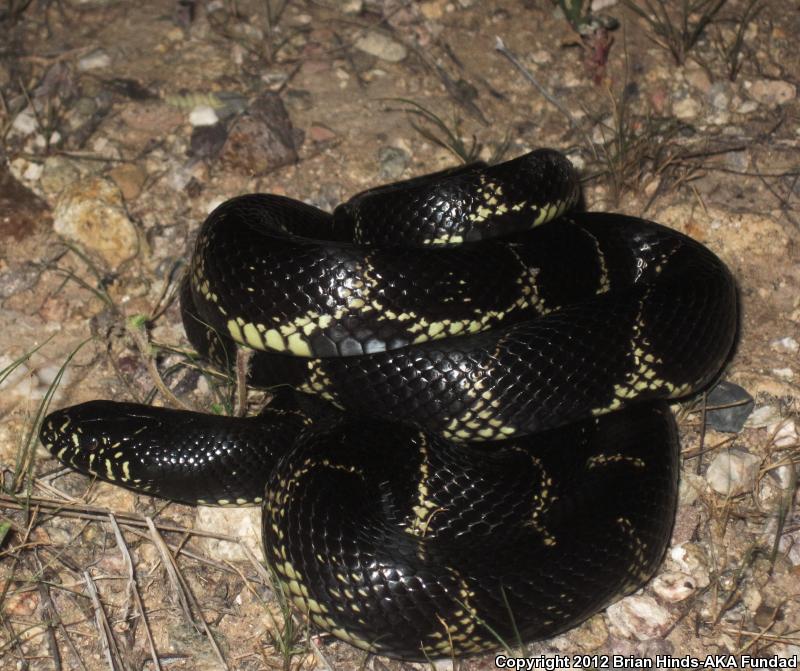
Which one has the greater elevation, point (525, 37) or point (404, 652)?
point (525, 37)

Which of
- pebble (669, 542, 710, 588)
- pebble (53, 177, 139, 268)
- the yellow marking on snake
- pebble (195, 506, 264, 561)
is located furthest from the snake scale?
pebble (53, 177, 139, 268)

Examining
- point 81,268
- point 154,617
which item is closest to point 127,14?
point 81,268

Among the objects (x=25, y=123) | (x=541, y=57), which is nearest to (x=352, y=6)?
(x=541, y=57)

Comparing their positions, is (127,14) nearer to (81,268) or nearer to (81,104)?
(81,104)

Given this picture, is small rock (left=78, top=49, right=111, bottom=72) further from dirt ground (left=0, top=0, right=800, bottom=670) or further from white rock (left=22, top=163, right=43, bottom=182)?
white rock (left=22, top=163, right=43, bottom=182)

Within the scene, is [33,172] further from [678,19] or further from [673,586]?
[678,19]

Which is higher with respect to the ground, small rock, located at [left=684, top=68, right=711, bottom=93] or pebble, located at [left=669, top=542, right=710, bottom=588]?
small rock, located at [left=684, top=68, right=711, bottom=93]
